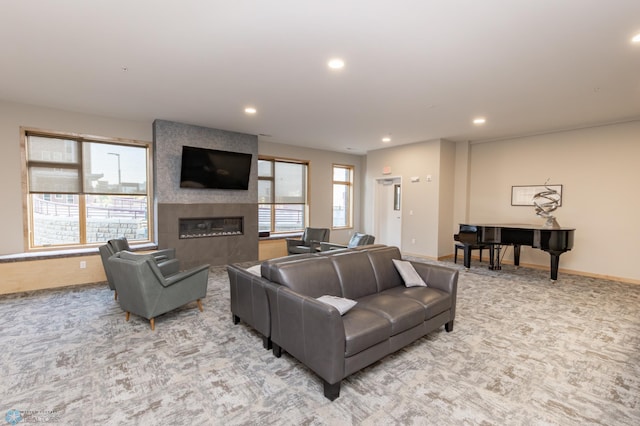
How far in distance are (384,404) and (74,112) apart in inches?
243

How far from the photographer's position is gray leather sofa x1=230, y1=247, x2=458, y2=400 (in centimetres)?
214

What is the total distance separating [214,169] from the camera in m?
6.02

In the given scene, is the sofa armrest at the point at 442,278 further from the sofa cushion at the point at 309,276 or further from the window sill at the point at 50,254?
the window sill at the point at 50,254

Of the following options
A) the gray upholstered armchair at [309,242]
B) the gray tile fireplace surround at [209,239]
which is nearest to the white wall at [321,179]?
the gray upholstered armchair at [309,242]

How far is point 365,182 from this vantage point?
360 inches

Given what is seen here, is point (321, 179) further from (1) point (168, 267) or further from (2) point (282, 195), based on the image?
(1) point (168, 267)

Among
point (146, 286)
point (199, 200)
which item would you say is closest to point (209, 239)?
point (199, 200)

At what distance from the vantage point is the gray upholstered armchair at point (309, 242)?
634cm

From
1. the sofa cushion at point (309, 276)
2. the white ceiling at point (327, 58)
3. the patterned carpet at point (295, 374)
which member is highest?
the white ceiling at point (327, 58)

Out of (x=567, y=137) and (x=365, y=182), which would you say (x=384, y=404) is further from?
(x=365, y=182)

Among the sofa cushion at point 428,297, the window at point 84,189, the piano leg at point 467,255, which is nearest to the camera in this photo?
the sofa cushion at point 428,297

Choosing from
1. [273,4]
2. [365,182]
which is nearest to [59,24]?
[273,4]

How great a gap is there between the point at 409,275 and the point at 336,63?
244cm

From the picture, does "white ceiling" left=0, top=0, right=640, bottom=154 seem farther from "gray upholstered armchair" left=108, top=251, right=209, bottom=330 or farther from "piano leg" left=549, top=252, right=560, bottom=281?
"piano leg" left=549, top=252, right=560, bottom=281
